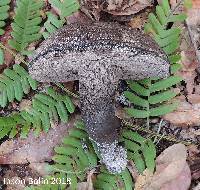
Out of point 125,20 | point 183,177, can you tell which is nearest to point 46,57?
point 125,20

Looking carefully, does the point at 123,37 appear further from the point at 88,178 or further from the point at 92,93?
the point at 88,178

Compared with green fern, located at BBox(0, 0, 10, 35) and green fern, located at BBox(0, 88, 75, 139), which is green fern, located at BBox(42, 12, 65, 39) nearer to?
green fern, located at BBox(0, 0, 10, 35)

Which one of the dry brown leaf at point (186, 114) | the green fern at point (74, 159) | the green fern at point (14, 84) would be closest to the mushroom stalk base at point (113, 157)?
the green fern at point (74, 159)

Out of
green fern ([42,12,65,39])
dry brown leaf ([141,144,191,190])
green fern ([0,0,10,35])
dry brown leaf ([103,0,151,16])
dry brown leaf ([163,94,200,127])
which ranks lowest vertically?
dry brown leaf ([141,144,191,190])

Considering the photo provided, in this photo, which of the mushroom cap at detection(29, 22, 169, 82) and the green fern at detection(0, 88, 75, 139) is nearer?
the mushroom cap at detection(29, 22, 169, 82)

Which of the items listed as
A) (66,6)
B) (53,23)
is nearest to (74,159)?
(53,23)

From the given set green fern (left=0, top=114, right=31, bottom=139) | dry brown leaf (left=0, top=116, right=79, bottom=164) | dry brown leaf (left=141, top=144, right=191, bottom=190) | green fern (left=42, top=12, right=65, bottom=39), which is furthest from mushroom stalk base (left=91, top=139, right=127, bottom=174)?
green fern (left=42, top=12, right=65, bottom=39)
